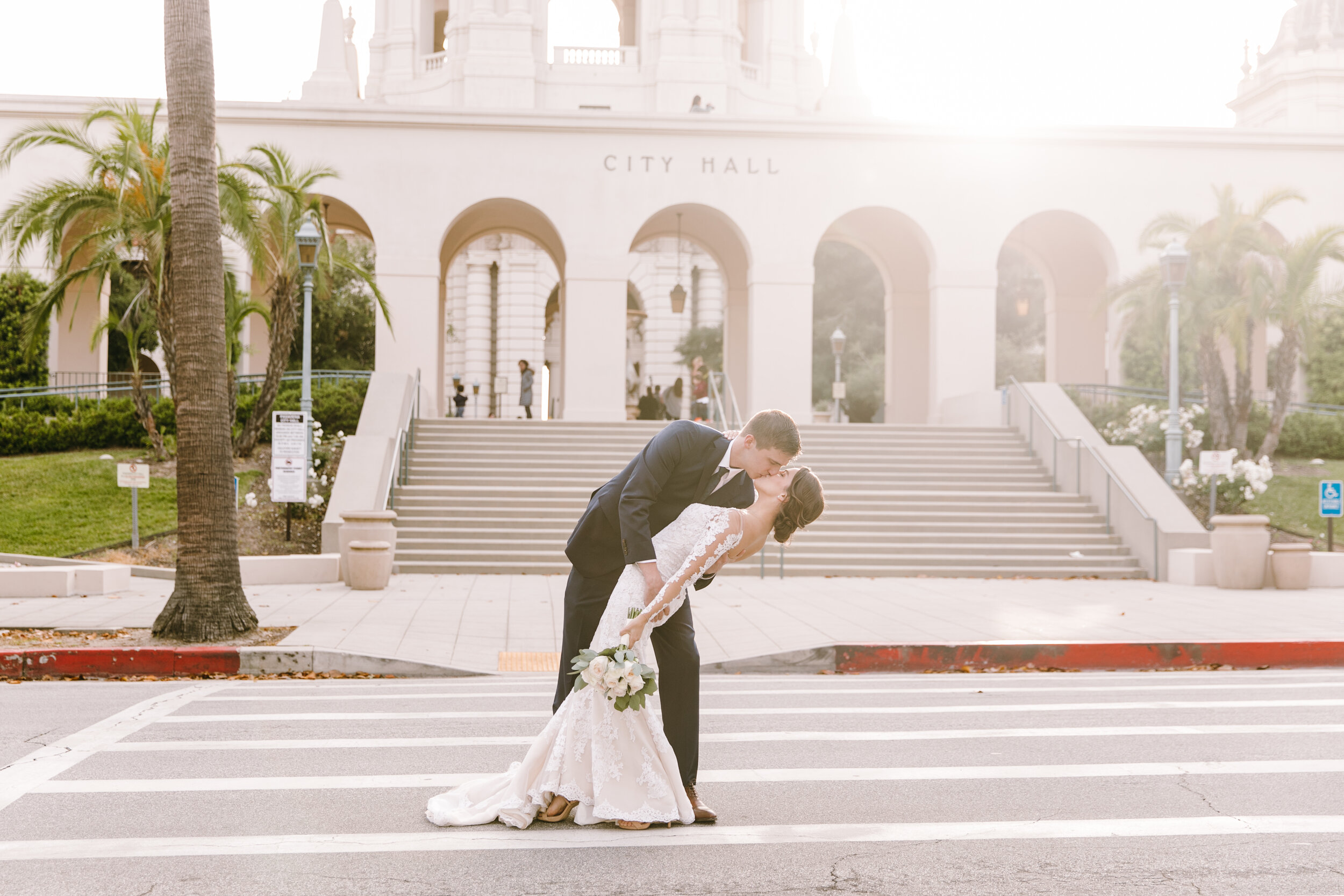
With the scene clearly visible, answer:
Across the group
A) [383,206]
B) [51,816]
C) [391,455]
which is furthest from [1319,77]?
[51,816]

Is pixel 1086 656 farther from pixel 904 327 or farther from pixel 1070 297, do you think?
pixel 1070 297

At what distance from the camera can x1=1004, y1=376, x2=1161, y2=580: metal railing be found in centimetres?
1741

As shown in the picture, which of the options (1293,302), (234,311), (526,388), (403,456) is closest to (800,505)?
(403,456)

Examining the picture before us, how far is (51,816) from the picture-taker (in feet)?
16.2

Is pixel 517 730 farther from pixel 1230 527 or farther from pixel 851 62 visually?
pixel 851 62

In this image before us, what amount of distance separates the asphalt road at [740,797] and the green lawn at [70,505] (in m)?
9.11

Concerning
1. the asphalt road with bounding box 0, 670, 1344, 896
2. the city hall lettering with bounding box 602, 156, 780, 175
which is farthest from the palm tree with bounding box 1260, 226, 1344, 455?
the asphalt road with bounding box 0, 670, 1344, 896

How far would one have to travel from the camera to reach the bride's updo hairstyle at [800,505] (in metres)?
4.89

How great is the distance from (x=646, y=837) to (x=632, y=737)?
0.41m

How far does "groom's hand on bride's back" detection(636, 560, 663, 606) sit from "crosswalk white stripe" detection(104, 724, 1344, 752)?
1958mm

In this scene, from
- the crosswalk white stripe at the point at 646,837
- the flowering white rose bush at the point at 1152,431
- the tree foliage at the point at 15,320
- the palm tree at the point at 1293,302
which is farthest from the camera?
the tree foliage at the point at 15,320

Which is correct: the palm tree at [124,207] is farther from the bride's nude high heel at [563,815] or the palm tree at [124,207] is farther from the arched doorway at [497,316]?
the arched doorway at [497,316]

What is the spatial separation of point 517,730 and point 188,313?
5.53 m

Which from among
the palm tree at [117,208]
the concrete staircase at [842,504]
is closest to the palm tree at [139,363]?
the palm tree at [117,208]
